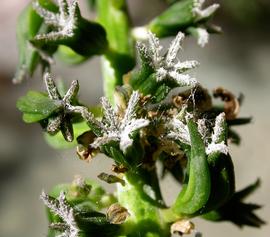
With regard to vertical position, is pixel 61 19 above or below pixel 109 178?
above

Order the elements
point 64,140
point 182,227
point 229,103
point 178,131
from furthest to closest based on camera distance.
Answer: point 229,103 < point 64,140 < point 182,227 < point 178,131

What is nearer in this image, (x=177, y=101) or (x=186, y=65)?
(x=186, y=65)

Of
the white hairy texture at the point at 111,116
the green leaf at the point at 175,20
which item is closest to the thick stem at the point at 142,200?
the white hairy texture at the point at 111,116

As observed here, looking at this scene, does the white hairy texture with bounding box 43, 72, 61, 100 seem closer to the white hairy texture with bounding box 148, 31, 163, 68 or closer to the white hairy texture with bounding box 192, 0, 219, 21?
the white hairy texture with bounding box 148, 31, 163, 68

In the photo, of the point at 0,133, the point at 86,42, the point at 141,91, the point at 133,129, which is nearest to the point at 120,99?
the point at 141,91

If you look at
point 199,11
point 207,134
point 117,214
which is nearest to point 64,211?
point 117,214

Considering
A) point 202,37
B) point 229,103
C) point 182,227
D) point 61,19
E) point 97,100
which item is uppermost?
point 61,19

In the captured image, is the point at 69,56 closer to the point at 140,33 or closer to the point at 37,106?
the point at 140,33

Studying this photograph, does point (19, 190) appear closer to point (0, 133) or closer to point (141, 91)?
point (0, 133)
